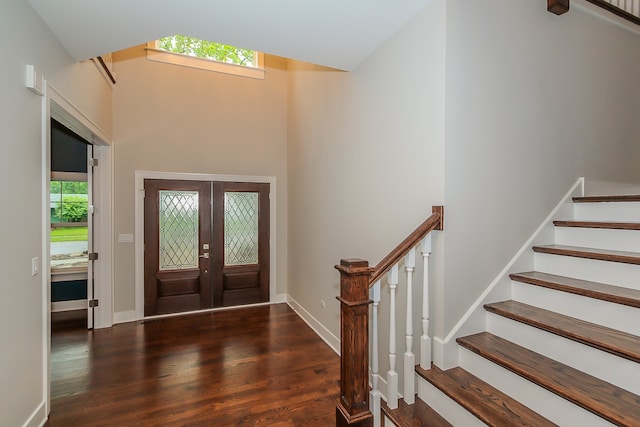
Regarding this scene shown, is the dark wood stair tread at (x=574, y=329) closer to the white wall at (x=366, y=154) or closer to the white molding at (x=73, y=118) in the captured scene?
the white wall at (x=366, y=154)

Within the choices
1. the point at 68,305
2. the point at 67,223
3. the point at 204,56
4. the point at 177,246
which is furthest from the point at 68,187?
the point at 204,56

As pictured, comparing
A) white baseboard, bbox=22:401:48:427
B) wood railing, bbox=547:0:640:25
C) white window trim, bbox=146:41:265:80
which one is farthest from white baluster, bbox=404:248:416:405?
white window trim, bbox=146:41:265:80

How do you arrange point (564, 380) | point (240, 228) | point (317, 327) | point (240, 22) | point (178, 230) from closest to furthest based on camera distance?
1. point (564, 380)
2. point (240, 22)
3. point (317, 327)
4. point (178, 230)
5. point (240, 228)

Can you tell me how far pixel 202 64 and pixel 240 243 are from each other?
9.24 ft

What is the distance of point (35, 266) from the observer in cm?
204

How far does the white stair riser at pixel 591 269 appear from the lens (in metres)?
1.71

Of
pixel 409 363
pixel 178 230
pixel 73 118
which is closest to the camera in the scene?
pixel 409 363

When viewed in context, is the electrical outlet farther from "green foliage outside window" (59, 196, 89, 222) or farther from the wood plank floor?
"green foliage outside window" (59, 196, 89, 222)

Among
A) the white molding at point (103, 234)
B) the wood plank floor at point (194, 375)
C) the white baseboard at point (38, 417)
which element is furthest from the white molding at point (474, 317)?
the white molding at point (103, 234)

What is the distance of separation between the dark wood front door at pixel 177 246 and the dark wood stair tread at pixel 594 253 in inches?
162

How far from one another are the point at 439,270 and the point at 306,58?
6.77 feet

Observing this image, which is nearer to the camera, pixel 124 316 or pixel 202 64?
pixel 124 316

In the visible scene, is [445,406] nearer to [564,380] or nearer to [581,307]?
[564,380]

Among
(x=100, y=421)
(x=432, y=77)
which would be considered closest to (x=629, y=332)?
(x=432, y=77)
